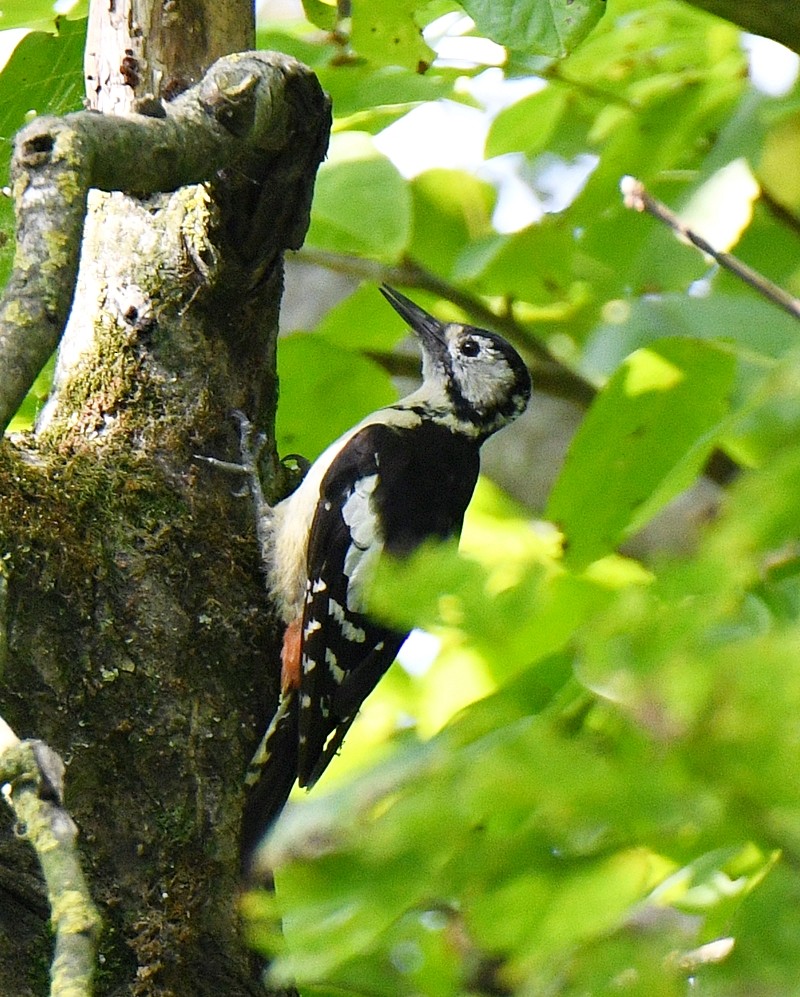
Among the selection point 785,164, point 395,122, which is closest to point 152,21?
point 395,122

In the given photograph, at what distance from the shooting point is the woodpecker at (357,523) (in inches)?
112

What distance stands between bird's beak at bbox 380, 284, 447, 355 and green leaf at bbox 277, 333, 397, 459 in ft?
2.11

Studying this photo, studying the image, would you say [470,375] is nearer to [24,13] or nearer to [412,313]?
[412,313]

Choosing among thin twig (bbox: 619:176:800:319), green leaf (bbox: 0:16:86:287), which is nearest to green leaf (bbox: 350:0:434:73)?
thin twig (bbox: 619:176:800:319)

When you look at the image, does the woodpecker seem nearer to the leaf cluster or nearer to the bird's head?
the bird's head

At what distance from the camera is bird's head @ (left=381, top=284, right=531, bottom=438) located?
4051 millimetres

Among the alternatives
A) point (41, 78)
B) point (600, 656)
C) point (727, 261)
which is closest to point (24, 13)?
point (41, 78)

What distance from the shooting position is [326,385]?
10.3ft

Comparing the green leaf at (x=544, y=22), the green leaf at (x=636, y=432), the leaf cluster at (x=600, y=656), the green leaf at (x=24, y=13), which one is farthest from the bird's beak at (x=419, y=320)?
the green leaf at (x=544, y=22)

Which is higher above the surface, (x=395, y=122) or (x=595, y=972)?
(x=595, y=972)

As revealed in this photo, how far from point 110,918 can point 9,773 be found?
2.73ft

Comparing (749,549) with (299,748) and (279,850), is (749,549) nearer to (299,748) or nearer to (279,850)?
(279,850)

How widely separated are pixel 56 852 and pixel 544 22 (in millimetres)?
1486

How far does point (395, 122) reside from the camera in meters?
3.39
